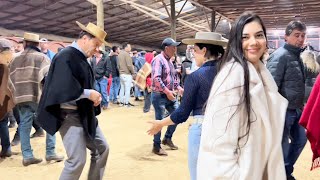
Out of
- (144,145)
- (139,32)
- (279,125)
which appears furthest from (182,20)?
(279,125)

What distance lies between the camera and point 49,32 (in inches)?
643

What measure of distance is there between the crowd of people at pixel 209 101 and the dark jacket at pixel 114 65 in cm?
350

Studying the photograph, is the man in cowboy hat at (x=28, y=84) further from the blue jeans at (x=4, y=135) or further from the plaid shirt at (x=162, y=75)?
the plaid shirt at (x=162, y=75)

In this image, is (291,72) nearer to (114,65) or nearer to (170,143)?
(170,143)

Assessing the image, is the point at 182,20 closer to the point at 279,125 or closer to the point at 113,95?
the point at 113,95

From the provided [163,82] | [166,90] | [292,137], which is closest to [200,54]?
[292,137]

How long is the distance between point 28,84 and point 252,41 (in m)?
3.62

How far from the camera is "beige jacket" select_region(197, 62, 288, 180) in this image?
1.36m

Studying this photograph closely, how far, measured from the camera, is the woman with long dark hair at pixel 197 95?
93.0 inches

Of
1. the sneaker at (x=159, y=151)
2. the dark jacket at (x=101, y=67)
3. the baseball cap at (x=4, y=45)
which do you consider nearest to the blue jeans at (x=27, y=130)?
the baseball cap at (x=4, y=45)

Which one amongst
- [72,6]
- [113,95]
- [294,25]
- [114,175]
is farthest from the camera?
[72,6]

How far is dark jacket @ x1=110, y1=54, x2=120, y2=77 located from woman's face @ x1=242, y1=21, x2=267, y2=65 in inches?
325

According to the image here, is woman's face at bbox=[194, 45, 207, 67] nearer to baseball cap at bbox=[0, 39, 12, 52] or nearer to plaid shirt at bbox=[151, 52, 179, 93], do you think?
plaid shirt at bbox=[151, 52, 179, 93]

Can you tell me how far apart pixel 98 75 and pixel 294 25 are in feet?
21.4
